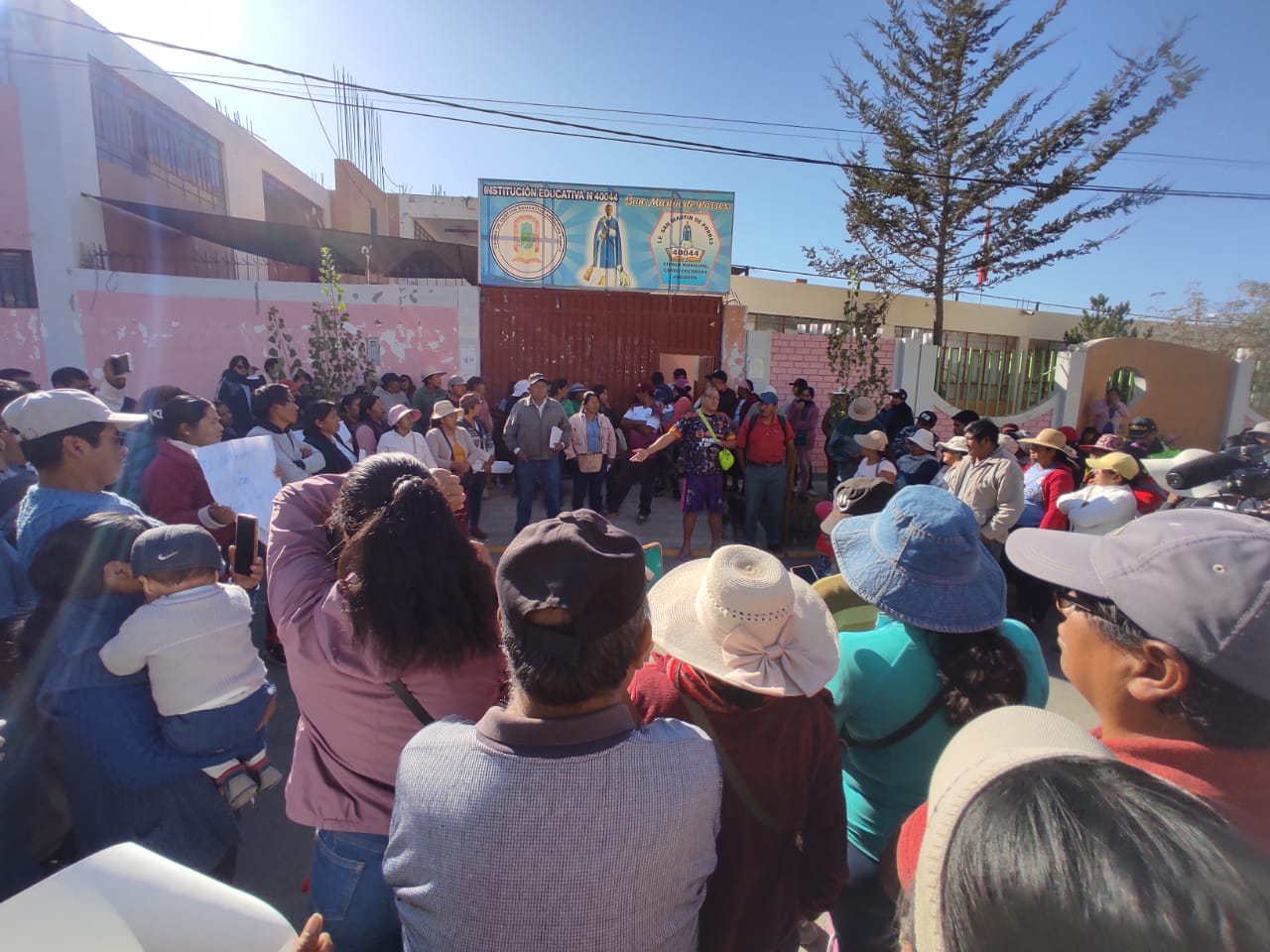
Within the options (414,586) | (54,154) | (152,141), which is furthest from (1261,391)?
(152,141)

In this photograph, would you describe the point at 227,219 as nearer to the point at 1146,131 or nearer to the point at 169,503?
the point at 169,503

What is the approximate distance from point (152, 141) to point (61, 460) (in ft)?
47.5

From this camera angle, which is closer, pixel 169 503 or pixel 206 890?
pixel 206 890

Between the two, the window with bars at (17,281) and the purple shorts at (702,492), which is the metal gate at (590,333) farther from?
the window with bars at (17,281)

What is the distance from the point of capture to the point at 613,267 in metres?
A: 10.6

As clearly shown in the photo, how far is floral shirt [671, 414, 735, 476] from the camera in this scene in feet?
20.1

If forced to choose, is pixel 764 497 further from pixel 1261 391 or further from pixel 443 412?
pixel 1261 391

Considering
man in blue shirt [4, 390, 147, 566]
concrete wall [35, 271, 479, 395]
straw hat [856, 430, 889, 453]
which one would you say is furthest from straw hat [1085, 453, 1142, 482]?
concrete wall [35, 271, 479, 395]

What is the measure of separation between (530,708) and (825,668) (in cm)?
63

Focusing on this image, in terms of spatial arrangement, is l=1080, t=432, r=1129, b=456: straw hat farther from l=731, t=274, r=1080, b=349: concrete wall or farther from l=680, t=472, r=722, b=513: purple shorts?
l=731, t=274, r=1080, b=349: concrete wall

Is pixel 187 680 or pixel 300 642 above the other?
pixel 300 642

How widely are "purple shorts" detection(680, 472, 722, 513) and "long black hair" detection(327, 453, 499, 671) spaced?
4.84 m

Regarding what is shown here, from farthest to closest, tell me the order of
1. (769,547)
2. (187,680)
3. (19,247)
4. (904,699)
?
1. (19,247)
2. (769,547)
3. (187,680)
4. (904,699)

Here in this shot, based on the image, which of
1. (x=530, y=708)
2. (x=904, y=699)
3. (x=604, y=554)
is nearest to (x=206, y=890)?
(x=530, y=708)
